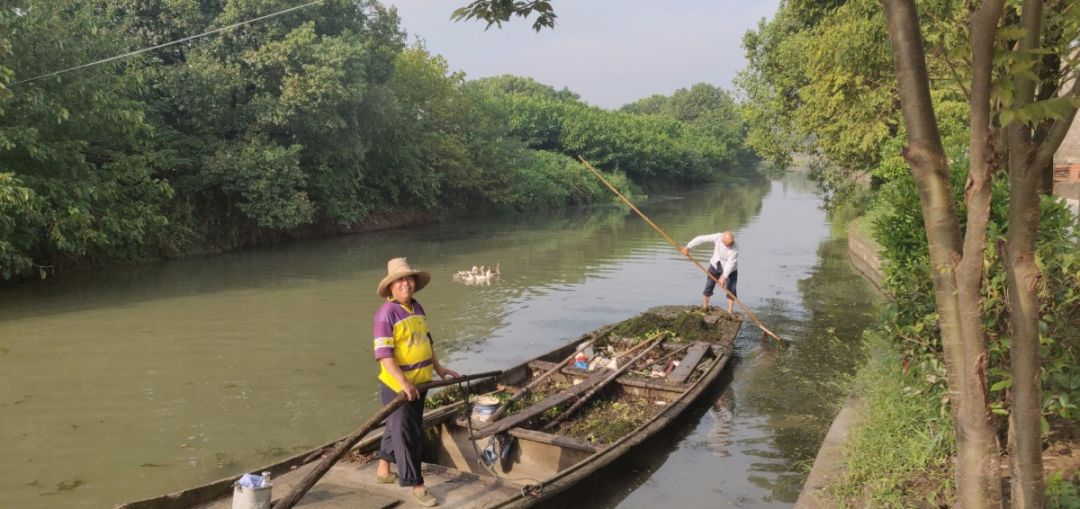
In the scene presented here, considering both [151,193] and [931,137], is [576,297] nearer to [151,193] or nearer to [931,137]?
[151,193]

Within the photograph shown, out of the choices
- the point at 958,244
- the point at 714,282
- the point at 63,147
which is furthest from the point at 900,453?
the point at 63,147

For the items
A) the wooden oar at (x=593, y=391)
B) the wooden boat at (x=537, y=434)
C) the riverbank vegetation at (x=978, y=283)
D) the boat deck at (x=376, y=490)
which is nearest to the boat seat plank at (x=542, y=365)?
the wooden boat at (x=537, y=434)

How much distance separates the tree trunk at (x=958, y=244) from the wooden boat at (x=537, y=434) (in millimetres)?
3050

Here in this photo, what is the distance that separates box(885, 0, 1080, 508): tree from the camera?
255cm

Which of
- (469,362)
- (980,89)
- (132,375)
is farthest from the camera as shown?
(469,362)

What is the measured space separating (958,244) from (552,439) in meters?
4.29

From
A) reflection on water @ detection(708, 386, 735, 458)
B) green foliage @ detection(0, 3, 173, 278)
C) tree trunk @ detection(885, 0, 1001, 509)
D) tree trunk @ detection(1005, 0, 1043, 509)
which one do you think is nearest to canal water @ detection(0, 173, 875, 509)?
reflection on water @ detection(708, 386, 735, 458)

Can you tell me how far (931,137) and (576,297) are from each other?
43.8 ft

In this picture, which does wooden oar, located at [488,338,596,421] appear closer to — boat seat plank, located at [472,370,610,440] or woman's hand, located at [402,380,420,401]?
boat seat plank, located at [472,370,610,440]

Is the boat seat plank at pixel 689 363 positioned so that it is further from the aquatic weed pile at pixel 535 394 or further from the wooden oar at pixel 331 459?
Result: the wooden oar at pixel 331 459

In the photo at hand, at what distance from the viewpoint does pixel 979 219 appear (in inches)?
104

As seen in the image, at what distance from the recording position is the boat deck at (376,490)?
515 cm

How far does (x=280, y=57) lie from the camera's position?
20719mm

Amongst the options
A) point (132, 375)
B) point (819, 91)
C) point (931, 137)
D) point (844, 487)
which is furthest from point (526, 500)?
point (819, 91)
